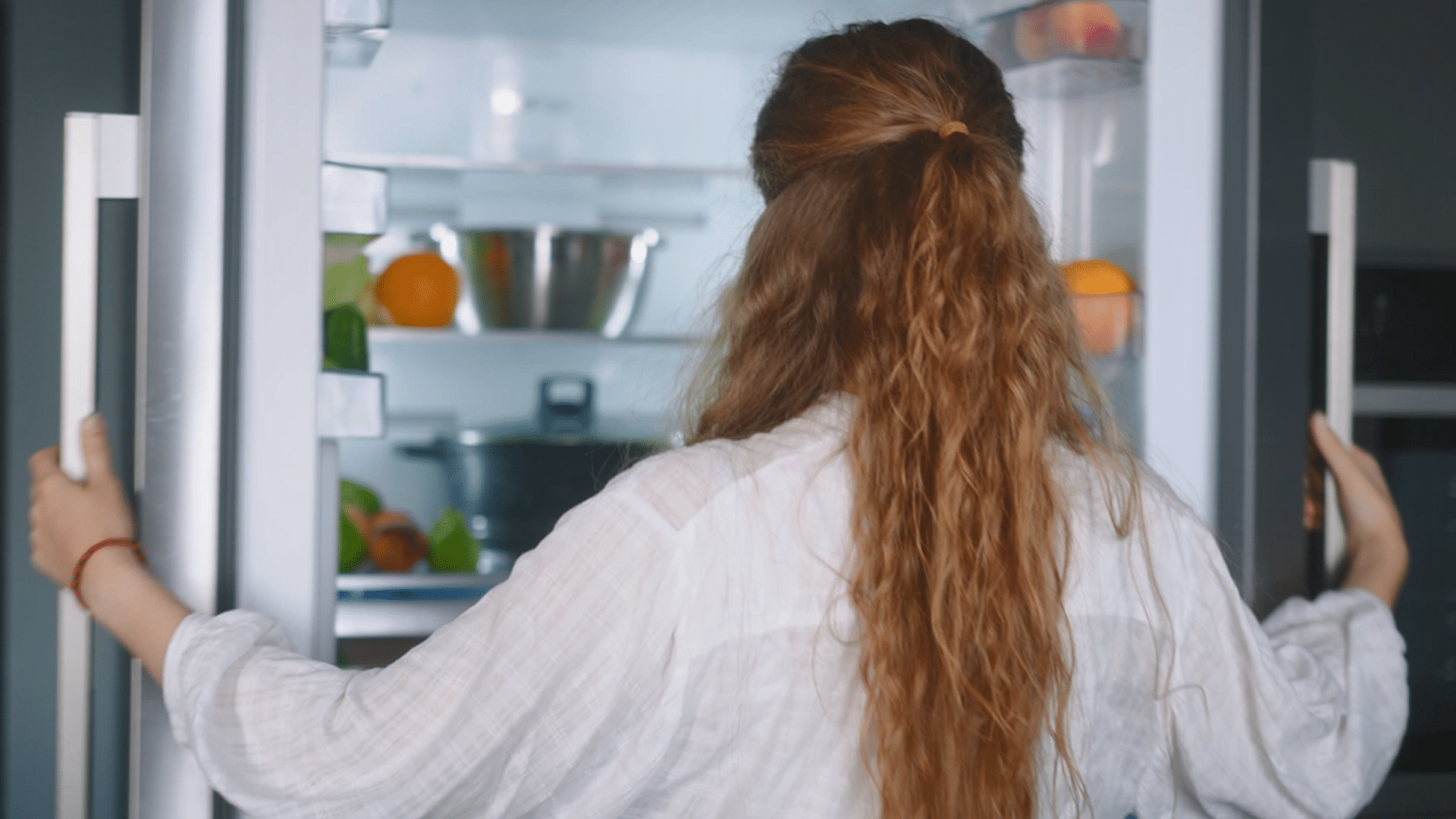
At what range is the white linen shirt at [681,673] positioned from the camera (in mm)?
729

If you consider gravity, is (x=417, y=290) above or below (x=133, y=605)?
above

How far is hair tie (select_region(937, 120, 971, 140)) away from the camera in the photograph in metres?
0.79

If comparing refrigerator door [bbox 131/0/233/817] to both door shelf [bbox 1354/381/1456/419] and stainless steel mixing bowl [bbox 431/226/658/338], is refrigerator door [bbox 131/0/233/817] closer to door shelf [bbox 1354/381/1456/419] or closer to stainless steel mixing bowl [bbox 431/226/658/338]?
stainless steel mixing bowl [bbox 431/226/658/338]

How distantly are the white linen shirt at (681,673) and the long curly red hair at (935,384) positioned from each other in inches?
1.2

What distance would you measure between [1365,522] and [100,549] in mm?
1092

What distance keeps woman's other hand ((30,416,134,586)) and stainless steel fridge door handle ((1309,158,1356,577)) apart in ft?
3.44

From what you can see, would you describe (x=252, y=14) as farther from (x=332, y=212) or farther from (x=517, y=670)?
(x=517, y=670)

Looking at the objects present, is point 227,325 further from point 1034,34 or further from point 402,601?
point 1034,34

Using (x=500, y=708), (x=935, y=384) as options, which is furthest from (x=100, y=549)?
(x=935, y=384)

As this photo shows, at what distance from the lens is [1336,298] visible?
1.10 meters

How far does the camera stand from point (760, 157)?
2.83ft

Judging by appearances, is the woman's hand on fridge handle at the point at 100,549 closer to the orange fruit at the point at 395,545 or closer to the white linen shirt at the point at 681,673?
the white linen shirt at the point at 681,673

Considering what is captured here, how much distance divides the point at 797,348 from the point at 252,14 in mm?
536

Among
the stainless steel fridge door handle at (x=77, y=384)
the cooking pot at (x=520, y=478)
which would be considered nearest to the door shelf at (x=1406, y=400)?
the cooking pot at (x=520, y=478)
